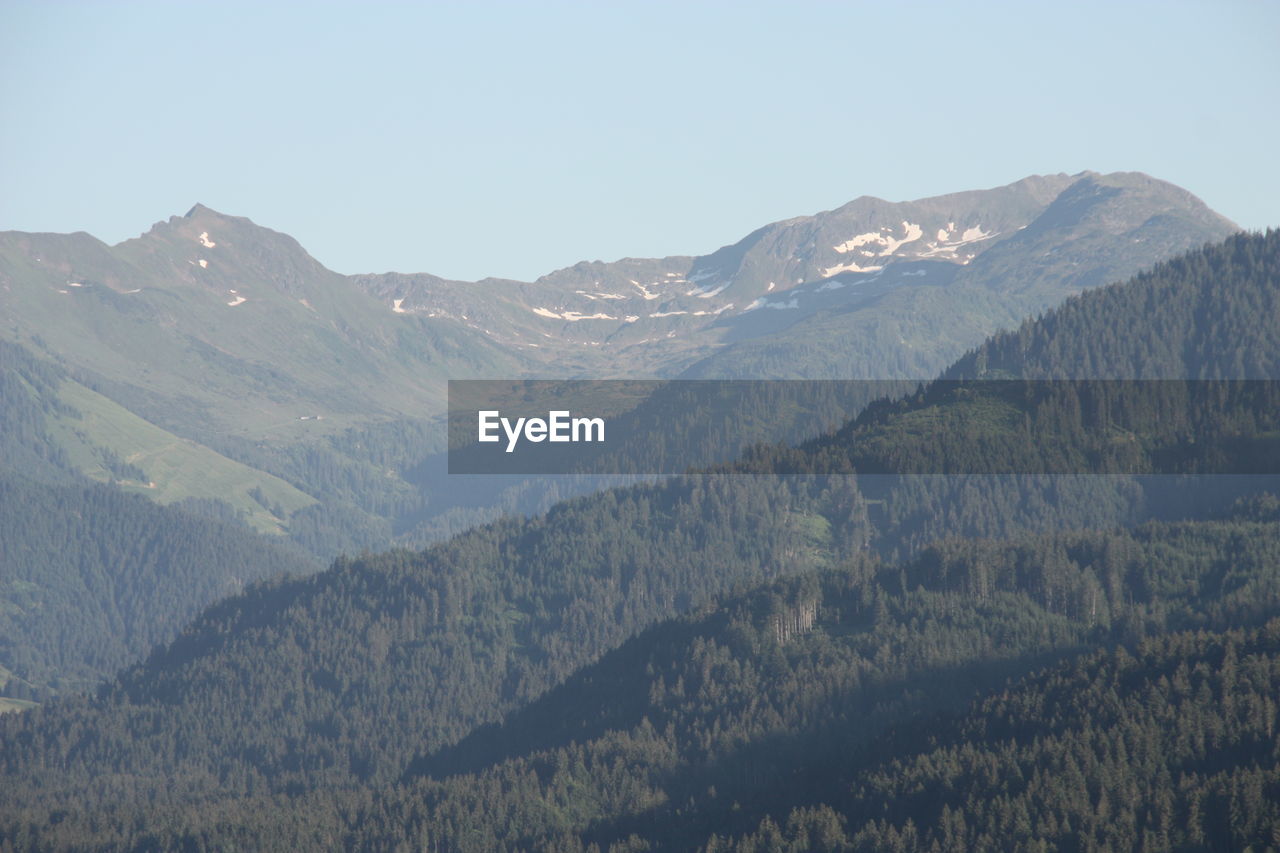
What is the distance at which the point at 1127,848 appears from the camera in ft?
→ 636

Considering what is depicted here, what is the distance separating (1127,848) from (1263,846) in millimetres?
13578

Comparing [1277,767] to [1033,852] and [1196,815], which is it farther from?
[1033,852]

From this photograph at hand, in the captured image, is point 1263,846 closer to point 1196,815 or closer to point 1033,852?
point 1196,815

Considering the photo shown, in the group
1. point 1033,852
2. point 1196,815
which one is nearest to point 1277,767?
point 1196,815

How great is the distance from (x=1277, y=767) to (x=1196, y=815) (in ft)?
36.9

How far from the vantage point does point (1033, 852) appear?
7825 inches

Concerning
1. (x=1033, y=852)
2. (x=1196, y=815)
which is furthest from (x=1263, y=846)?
(x=1033, y=852)

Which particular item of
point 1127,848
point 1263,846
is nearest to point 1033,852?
point 1127,848

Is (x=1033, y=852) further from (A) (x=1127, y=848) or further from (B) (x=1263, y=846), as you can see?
(B) (x=1263, y=846)

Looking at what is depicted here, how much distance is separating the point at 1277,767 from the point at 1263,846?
13561mm

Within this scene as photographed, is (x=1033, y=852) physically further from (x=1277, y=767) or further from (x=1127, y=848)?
(x=1277, y=767)

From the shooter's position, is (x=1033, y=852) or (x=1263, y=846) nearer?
(x=1263, y=846)

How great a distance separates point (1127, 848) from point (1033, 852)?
9.85m

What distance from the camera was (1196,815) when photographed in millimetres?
193375
